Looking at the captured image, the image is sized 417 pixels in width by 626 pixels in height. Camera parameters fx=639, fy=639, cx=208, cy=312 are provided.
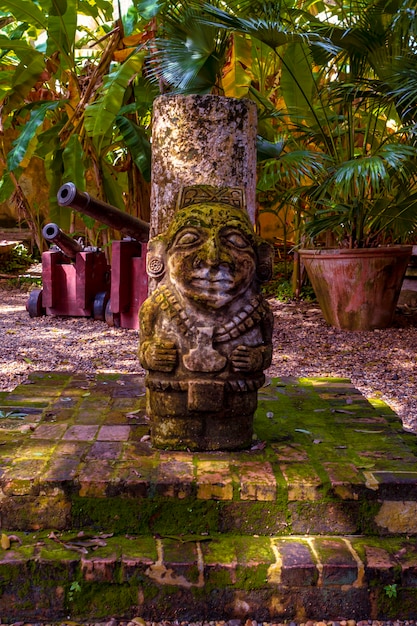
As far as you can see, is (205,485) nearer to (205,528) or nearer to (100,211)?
(205,528)

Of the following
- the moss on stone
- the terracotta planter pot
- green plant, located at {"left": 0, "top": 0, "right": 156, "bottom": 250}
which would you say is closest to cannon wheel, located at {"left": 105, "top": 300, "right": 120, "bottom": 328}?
green plant, located at {"left": 0, "top": 0, "right": 156, "bottom": 250}

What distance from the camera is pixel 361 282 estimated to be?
5.86m

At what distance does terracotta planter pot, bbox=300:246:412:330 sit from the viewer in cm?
584

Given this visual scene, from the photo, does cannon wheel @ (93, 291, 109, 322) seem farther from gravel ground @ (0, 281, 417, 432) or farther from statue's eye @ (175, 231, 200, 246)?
statue's eye @ (175, 231, 200, 246)

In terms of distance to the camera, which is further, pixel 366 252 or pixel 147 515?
pixel 366 252

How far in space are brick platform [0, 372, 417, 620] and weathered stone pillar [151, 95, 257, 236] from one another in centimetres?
115

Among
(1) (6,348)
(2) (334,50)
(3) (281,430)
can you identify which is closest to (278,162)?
(2) (334,50)

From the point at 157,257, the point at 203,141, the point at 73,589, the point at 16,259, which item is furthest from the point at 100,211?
the point at 16,259

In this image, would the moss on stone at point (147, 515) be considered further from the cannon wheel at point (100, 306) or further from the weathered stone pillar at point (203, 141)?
the cannon wheel at point (100, 306)

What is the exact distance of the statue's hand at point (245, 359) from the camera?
2.47m

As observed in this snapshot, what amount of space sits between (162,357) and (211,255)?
0.44m

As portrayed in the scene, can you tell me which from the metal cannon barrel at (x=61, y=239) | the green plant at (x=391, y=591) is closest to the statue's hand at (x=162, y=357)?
the green plant at (x=391, y=591)

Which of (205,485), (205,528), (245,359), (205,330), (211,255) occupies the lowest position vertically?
(205,528)

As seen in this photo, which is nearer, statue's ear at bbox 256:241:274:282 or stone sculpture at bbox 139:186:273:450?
stone sculpture at bbox 139:186:273:450
